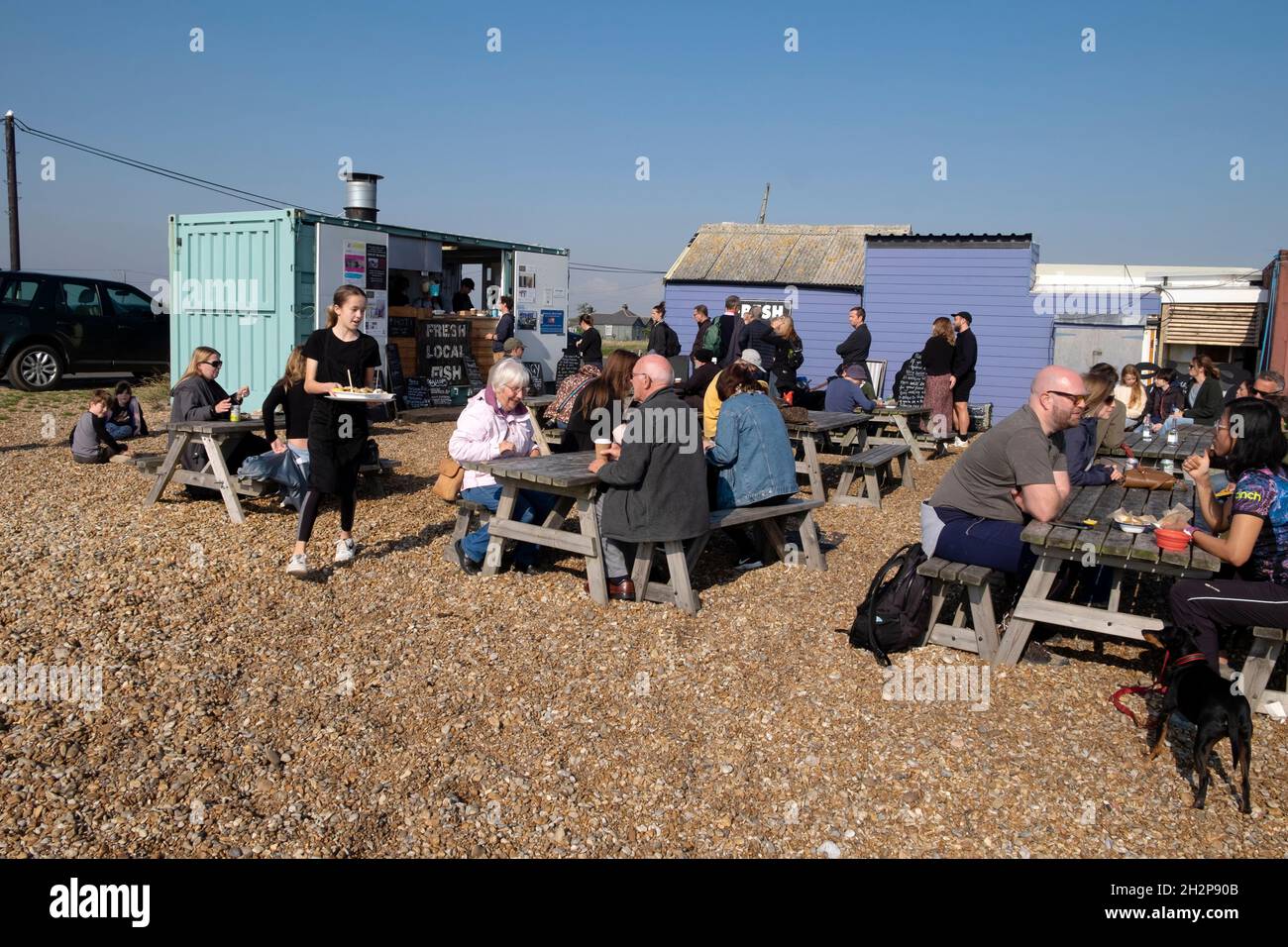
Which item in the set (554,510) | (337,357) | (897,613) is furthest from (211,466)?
(897,613)

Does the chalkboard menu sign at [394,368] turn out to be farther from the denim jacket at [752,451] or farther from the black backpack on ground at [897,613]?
the black backpack on ground at [897,613]

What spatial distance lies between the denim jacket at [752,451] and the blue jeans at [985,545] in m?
1.42

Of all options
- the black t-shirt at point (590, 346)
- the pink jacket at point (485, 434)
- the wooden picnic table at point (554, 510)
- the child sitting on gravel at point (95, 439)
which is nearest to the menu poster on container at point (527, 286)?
the black t-shirt at point (590, 346)

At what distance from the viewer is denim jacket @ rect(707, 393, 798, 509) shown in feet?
20.2

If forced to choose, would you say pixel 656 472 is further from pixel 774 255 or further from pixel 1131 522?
pixel 774 255

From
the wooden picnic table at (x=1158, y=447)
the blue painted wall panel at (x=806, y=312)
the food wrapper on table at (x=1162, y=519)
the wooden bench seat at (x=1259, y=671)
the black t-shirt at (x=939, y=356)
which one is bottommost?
the wooden bench seat at (x=1259, y=671)

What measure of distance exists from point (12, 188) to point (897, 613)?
25787mm

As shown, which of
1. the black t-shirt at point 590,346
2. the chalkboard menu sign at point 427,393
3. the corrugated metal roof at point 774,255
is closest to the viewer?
the chalkboard menu sign at point 427,393

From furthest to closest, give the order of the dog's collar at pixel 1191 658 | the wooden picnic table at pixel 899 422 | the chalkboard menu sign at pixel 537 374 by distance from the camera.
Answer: the chalkboard menu sign at pixel 537 374 < the wooden picnic table at pixel 899 422 < the dog's collar at pixel 1191 658

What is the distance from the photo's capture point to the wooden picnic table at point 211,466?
7.05 m

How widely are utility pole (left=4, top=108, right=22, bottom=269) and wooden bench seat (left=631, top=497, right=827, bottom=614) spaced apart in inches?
929

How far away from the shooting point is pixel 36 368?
14.2m

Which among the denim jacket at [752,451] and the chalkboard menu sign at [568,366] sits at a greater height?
the chalkboard menu sign at [568,366]
